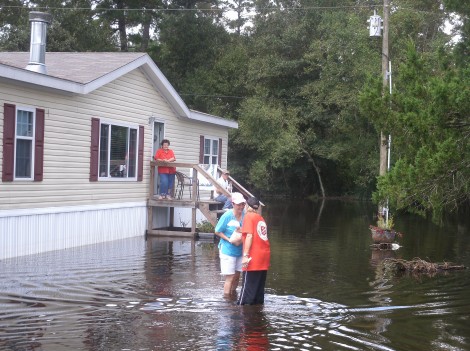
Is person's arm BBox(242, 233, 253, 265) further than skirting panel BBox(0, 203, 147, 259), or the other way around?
skirting panel BBox(0, 203, 147, 259)

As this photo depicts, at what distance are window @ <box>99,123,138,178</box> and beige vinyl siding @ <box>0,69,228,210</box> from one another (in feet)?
0.72

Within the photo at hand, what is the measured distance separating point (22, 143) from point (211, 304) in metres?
6.78

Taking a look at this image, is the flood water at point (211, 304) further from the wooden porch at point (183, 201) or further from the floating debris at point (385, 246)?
the wooden porch at point (183, 201)

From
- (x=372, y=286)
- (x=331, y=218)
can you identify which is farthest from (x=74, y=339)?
(x=331, y=218)

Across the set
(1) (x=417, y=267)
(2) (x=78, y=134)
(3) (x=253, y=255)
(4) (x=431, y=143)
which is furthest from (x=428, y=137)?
(2) (x=78, y=134)

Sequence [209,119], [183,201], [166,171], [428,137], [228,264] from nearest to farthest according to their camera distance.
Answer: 1. [228,264]
2. [428,137]
3. [183,201]
4. [166,171]
5. [209,119]

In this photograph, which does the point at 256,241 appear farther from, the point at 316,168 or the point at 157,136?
the point at 316,168

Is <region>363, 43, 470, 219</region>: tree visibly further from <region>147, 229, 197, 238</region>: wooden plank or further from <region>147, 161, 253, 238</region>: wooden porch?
<region>147, 229, 197, 238</region>: wooden plank

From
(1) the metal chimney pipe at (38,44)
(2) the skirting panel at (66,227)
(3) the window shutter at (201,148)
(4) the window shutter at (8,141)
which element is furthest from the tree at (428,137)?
(3) the window shutter at (201,148)

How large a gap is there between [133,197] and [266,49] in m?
28.5

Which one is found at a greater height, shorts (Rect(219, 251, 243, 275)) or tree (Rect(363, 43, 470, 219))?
tree (Rect(363, 43, 470, 219))

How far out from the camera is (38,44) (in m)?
18.2

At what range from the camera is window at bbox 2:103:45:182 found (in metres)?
14.9

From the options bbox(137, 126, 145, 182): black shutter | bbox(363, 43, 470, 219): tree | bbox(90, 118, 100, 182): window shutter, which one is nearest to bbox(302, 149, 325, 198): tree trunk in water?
bbox(137, 126, 145, 182): black shutter
